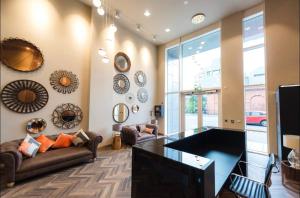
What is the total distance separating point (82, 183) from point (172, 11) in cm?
537

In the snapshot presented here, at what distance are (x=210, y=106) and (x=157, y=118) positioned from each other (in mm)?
2625

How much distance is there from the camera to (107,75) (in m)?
5.24

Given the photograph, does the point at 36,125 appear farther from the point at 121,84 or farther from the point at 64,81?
the point at 121,84

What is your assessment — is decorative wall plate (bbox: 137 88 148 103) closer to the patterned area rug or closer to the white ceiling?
the white ceiling

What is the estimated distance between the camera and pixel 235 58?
493cm

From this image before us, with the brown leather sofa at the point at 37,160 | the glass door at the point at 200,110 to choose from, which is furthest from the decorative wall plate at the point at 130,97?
the brown leather sofa at the point at 37,160

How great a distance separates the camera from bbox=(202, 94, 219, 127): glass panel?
5.59 metres

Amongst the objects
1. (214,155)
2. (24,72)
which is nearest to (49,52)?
(24,72)

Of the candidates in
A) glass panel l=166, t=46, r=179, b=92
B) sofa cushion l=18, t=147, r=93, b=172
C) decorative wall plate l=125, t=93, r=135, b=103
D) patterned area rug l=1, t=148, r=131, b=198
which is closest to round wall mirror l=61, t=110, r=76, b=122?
sofa cushion l=18, t=147, r=93, b=172

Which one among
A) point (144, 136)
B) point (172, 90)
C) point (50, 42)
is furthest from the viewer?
point (172, 90)

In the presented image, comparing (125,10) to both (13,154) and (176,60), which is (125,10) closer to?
(176,60)

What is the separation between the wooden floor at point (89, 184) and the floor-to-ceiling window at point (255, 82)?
5.78 feet

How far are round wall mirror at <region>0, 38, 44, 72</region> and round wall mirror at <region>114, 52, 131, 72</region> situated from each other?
2.41 m

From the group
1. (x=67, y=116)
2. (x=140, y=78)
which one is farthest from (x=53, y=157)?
(x=140, y=78)
